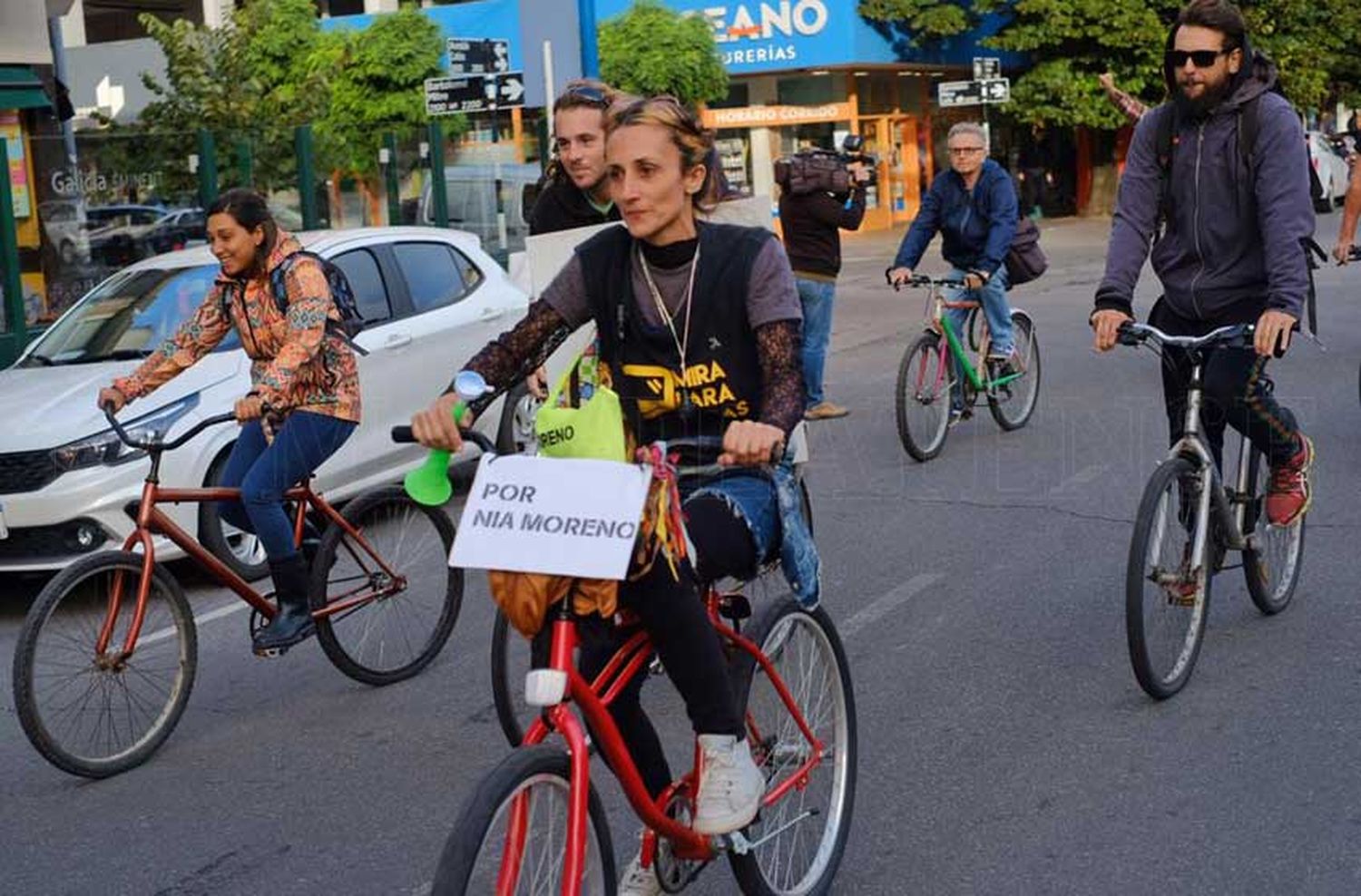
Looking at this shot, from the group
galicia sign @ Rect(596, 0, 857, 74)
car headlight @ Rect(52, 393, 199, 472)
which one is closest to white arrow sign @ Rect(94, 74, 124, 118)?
galicia sign @ Rect(596, 0, 857, 74)

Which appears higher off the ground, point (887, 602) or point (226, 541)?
point (226, 541)

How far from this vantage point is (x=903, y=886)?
429 centimetres

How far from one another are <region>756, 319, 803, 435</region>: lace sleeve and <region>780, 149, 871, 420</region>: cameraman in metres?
6.96

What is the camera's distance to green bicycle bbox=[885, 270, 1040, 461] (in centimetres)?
999

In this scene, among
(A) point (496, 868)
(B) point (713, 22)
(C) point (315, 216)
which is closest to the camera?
(A) point (496, 868)

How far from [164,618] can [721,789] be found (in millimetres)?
2691

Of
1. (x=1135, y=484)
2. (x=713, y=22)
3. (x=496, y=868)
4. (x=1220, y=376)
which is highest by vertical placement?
(x=713, y=22)

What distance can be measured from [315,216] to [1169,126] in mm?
13709

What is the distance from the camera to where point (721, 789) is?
3.58m

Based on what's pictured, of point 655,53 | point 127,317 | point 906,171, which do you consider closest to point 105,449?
point 127,317

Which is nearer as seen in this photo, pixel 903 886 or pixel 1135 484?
pixel 903 886

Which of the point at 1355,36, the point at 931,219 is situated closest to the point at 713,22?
the point at 1355,36

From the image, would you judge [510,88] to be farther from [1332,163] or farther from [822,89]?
[1332,163]

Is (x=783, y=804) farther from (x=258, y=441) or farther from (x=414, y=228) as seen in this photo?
(x=414, y=228)
